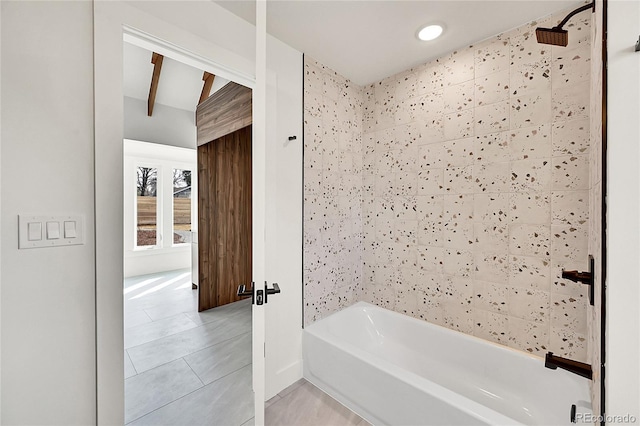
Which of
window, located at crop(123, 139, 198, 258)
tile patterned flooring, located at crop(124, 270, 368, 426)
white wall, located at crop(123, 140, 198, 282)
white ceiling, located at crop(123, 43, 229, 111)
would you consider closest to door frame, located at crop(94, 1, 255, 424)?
tile patterned flooring, located at crop(124, 270, 368, 426)

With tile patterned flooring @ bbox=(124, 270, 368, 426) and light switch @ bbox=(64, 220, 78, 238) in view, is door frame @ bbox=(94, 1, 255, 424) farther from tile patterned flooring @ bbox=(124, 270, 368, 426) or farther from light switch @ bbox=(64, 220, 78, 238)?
tile patterned flooring @ bbox=(124, 270, 368, 426)

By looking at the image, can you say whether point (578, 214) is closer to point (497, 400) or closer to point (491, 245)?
point (491, 245)

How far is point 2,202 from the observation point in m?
0.95

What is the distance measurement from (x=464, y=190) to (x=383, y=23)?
1.24 metres

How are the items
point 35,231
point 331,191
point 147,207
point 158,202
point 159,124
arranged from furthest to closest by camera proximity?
1. point 158,202
2. point 147,207
3. point 159,124
4. point 331,191
5. point 35,231

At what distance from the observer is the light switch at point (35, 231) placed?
0.99 meters

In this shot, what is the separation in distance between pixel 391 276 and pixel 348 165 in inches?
41.2

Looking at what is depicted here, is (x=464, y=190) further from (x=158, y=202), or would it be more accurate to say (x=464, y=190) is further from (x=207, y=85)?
(x=158, y=202)

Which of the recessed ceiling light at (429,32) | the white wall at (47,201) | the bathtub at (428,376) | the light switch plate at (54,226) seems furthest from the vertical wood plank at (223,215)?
the recessed ceiling light at (429,32)

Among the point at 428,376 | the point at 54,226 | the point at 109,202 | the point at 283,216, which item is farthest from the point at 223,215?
the point at 428,376

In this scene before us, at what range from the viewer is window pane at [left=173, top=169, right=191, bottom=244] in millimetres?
4160

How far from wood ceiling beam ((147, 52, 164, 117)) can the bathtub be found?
3.53 meters
